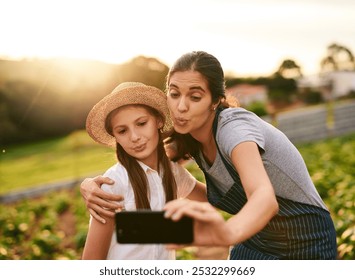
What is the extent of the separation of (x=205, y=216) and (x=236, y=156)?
0.34 metres

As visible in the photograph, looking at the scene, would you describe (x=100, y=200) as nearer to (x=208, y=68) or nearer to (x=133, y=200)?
(x=133, y=200)

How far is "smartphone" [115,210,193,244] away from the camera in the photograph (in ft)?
4.43

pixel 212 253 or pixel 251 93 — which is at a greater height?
pixel 251 93

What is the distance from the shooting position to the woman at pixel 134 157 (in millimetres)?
1818

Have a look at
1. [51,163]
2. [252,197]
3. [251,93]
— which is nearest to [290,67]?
[251,93]

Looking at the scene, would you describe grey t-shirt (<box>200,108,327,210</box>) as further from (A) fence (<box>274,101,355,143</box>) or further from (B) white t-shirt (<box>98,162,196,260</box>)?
(A) fence (<box>274,101,355,143</box>)

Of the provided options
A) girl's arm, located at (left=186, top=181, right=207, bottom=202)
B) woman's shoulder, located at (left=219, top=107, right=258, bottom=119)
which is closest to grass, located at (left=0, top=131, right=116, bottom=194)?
girl's arm, located at (left=186, top=181, right=207, bottom=202)

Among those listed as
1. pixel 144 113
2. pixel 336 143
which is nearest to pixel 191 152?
pixel 144 113

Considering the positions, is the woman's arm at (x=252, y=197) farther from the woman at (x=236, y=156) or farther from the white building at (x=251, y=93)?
the white building at (x=251, y=93)

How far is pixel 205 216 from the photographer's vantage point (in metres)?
1.21

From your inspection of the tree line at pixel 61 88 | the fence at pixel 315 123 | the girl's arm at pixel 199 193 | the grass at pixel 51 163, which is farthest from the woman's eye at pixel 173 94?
the fence at pixel 315 123

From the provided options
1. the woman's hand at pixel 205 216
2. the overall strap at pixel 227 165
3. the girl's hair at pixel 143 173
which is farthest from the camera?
the girl's hair at pixel 143 173

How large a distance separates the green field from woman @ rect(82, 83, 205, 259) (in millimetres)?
189
